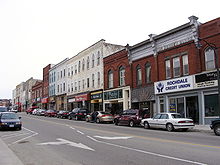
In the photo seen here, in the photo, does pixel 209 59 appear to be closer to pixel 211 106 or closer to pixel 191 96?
pixel 191 96

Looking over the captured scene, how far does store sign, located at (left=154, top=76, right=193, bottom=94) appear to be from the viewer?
23.2 m

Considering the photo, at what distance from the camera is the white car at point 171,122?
17891mm

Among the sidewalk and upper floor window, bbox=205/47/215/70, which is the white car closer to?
upper floor window, bbox=205/47/215/70

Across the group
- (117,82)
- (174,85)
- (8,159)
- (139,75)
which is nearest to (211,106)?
(174,85)

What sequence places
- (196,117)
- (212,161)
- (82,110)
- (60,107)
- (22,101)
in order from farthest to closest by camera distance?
(22,101) → (60,107) → (82,110) → (196,117) → (212,161)

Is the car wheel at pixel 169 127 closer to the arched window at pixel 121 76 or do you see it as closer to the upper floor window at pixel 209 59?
the upper floor window at pixel 209 59

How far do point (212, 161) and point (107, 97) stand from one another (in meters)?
28.9

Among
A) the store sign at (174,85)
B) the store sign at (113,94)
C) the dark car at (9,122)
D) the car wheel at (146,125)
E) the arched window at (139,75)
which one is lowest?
the car wheel at (146,125)

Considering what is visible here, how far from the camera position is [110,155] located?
8711 millimetres

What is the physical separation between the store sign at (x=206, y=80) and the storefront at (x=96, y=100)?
18198 millimetres

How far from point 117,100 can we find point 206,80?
1456cm

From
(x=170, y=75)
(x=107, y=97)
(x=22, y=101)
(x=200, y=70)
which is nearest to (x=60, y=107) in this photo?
(x=107, y=97)

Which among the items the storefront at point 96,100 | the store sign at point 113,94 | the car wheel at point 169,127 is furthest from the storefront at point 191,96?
the storefront at point 96,100

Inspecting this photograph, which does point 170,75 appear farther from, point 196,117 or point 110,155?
point 110,155
